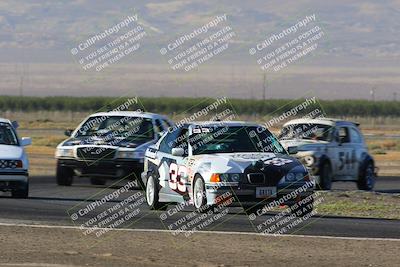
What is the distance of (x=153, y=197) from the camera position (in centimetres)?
2150

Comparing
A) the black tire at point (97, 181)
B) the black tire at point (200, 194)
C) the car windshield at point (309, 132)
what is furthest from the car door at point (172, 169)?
the black tire at point (97, 181)

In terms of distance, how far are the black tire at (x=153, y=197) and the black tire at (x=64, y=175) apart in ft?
23.8

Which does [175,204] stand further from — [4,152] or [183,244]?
[183,244]

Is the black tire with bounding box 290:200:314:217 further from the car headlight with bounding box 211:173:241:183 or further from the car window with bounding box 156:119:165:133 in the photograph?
the car window with bounding box 156:119:165:133

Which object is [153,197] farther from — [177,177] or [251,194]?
[251,194]

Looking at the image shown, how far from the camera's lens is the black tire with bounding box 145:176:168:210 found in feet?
70.3

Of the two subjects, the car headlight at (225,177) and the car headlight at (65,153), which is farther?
the car headlight at (65,153)

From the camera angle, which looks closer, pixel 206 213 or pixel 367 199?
pixel 206 213

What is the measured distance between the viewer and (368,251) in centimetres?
1573

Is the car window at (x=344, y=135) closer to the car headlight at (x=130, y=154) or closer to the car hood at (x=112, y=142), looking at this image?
the car hood at (x=112, y=142)

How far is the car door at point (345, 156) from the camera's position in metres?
28.9

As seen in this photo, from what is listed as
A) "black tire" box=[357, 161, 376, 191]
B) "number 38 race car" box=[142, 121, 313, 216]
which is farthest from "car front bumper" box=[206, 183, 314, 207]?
"black tire" box=[357, 161, 376, 191]

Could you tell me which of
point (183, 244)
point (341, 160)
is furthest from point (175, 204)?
point (341, 160)

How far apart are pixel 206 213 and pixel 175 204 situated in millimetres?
1931
